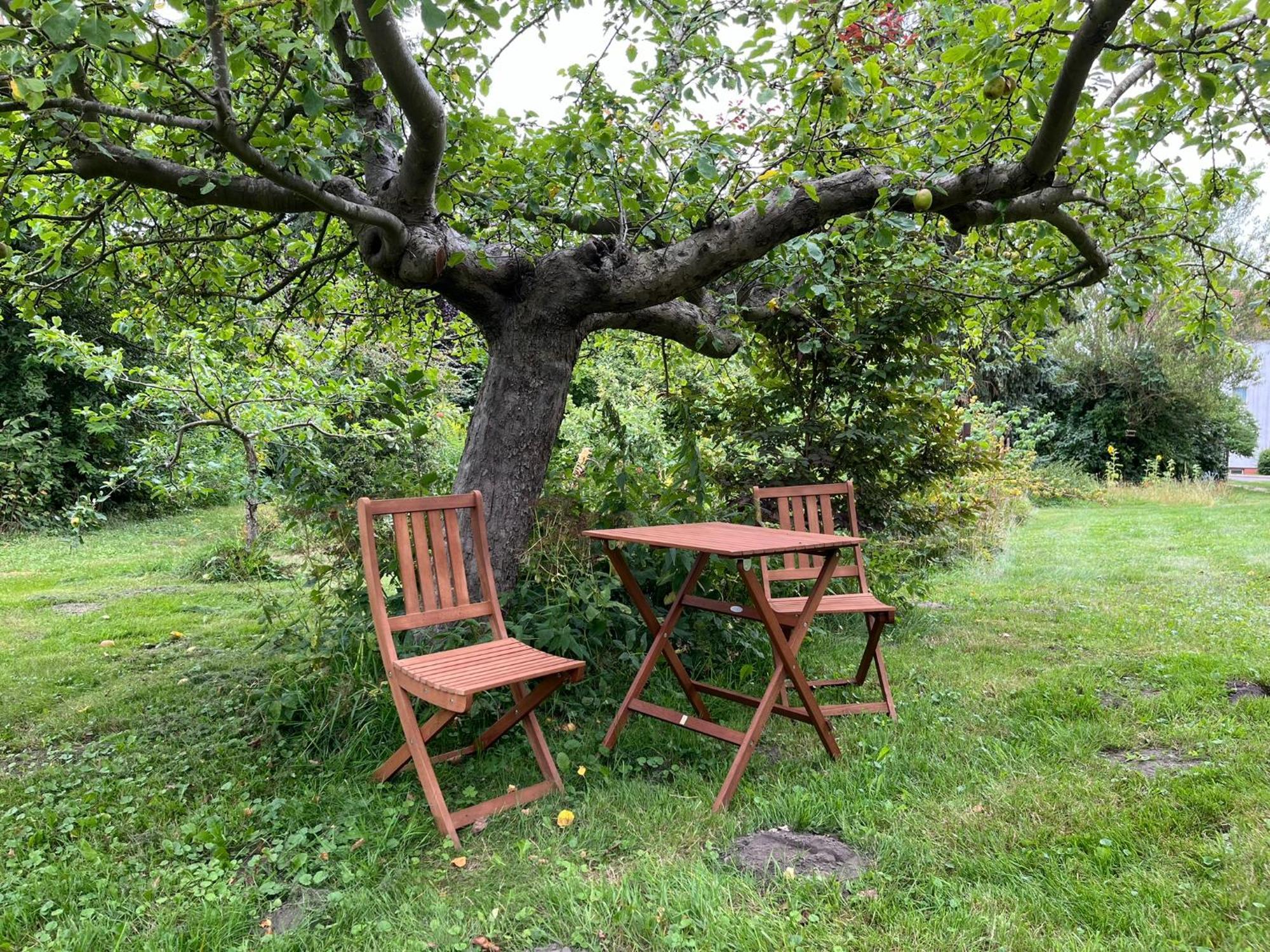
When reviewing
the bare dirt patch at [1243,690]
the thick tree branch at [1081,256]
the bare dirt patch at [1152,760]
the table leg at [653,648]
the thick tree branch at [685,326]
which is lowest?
the bare dirt patch at [1243,690]

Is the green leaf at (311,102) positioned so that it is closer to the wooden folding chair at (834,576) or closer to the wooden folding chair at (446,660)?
the wooden folding chair at (446,660)

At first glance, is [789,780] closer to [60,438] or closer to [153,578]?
[153,578]

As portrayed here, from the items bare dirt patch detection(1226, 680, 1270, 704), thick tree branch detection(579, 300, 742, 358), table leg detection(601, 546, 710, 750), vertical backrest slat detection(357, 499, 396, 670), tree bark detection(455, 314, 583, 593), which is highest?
thick tree branch detection(579, 300, 742, 358)

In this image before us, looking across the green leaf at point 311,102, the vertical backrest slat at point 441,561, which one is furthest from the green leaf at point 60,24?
the vertical backrest slat at point 441,561

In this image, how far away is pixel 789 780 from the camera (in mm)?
3064

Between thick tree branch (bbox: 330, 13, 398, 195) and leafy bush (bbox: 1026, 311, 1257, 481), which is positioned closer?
thick tree branch (bbox: 330, 13, 398, 195)

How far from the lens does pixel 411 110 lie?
2.87 m

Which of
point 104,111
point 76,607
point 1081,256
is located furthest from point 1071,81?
point 76,607

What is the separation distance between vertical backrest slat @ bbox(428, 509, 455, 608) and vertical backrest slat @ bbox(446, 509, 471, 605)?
0.10ft

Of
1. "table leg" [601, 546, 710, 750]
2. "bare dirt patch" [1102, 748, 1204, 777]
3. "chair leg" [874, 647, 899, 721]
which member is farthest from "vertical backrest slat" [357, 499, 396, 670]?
"bare dirt patch" [1102, 748, 1204, 777]

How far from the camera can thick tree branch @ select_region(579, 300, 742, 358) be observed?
477 centimetres

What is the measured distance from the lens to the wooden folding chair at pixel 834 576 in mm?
3789

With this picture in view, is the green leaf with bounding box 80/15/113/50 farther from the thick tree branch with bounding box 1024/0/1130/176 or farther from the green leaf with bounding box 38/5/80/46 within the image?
the thick tree branch with bounding box 1024/0/1130/176

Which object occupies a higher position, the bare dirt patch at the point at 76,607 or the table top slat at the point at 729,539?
the table top slat at the point at 729,539
